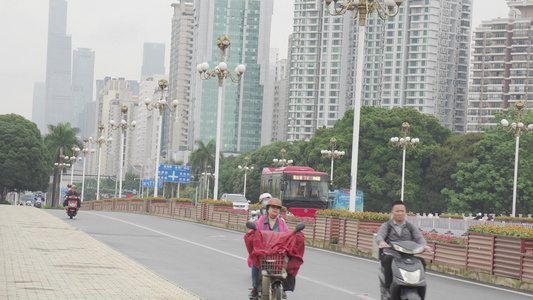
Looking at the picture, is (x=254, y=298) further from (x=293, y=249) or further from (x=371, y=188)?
(x=371, y=188)

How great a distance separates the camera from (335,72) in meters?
176

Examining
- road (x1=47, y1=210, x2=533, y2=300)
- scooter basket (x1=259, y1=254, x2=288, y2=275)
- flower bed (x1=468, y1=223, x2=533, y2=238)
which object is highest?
flower bed (x1=468, y1=223, x2=533, y2=238)

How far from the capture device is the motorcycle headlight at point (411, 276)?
9359mm

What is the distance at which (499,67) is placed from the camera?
16775 cm

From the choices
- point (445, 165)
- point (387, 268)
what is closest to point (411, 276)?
point (387, 268)

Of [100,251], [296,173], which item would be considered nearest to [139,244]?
[100,251]

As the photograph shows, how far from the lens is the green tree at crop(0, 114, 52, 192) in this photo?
314ft

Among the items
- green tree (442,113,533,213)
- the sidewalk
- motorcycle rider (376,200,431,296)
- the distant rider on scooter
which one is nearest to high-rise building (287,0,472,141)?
green tree (442,113,533,213)

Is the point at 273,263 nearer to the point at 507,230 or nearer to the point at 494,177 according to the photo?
the point at 507,230

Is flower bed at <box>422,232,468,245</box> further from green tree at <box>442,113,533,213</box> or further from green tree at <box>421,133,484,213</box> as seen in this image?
green tree at <box>421,133,484,213</box>

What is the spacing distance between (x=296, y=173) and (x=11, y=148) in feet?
186

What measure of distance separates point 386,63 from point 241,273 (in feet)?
512

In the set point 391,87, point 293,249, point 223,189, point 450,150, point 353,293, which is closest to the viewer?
point 293,249

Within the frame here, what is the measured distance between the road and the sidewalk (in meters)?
0.62
